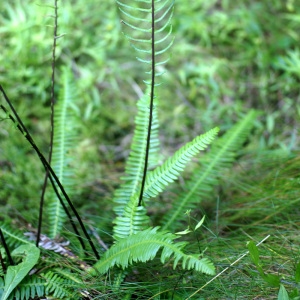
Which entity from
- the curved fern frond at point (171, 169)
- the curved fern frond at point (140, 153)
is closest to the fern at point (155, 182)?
the curved fern frond at point (171, 169)

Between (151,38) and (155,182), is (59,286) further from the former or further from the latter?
(151,38)

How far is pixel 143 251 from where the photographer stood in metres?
1.42

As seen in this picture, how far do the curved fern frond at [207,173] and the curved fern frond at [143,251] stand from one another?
1.12 feet

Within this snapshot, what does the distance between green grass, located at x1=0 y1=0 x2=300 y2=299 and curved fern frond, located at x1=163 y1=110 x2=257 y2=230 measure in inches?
5.7

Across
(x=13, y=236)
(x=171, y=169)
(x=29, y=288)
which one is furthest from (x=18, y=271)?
(x=171, y=169)

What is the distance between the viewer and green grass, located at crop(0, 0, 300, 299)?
2357mm

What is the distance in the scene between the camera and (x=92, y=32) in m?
3.13

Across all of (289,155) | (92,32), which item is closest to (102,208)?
(289,155)

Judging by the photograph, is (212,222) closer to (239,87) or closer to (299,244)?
(299,244)

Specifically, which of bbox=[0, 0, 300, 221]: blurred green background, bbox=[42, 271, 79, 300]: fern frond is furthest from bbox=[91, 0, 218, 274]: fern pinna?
bbox=[0, 0, 300, 221]: blurred green background

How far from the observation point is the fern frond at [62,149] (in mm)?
1890

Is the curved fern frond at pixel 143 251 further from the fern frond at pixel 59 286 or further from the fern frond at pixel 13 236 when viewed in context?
the fern frond at pixel 13 236

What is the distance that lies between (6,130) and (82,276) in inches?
52.7

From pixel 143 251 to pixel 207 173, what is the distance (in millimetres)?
718
